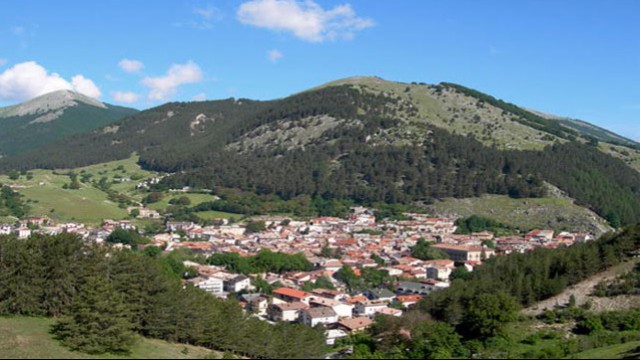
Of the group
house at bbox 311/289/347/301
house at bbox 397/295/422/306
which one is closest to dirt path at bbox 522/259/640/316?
house at bbox 397/295/422/306

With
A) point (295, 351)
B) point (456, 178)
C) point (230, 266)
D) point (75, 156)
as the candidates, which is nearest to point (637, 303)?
point (295, 351)

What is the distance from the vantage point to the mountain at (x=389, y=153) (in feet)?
370

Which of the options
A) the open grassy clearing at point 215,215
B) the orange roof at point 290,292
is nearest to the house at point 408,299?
the orange roof at point 290,292

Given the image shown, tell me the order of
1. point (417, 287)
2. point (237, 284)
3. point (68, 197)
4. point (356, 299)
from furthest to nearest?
point (68, 197)
point (417, 287)
point (237, 284)
point (356, 299)

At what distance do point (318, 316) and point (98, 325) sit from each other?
83.4ft

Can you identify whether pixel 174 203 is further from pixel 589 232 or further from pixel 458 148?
pixel 589 232

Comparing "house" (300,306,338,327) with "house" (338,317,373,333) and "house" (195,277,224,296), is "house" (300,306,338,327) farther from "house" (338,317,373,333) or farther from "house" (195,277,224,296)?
"house" (195,277,224,296)

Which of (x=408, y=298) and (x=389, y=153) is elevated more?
(x=389, y=153)

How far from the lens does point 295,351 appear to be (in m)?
25.6

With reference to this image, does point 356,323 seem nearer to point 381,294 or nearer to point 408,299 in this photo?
point 408,299

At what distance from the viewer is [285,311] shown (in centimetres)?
4753

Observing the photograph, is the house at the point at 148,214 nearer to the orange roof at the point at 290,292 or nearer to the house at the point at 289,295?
the orange roof at the point at 290,292

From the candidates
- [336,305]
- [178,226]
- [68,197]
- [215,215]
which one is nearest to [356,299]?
[336,305]

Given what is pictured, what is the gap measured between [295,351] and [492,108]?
150 meters
